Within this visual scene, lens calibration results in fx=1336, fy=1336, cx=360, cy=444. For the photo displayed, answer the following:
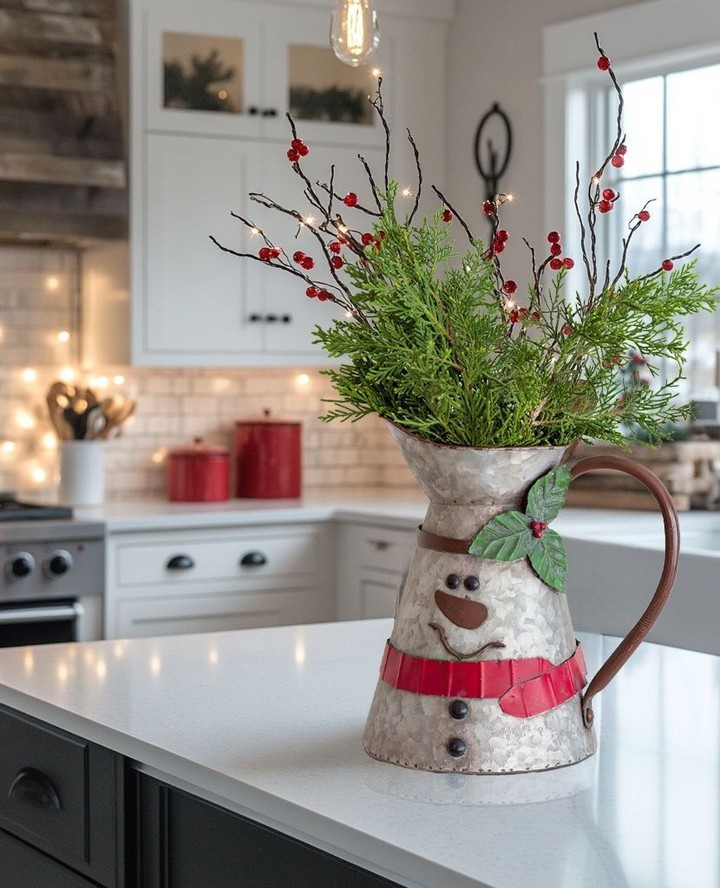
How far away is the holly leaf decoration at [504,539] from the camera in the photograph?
48.9 inches

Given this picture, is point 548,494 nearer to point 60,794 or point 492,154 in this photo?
point 60,794

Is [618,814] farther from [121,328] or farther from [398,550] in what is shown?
[121,328]

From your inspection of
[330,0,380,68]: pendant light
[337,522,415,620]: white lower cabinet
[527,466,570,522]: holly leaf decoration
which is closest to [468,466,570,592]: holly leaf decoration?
[527,466,570,522]: holly leaf decoration

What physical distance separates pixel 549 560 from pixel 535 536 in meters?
0.03

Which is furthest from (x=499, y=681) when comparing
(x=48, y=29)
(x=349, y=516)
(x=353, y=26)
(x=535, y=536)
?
(x=48, y=29)

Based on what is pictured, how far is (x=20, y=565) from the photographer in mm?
3766

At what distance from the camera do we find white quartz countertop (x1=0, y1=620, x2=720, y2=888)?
103 centimetres

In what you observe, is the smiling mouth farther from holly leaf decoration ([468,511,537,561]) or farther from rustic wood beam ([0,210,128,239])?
rustic wood beam ([0,210,128,239])

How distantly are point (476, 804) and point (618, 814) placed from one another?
0.12 m

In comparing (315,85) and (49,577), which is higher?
(315,85)

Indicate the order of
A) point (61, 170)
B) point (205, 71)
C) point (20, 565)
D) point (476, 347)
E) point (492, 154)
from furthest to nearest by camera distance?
1. point (492, 154)
2. point (205, 71)
3. point (61, 170)
4. point (20, 565)
5. point (476, 347)

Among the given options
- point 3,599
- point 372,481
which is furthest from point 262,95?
point 3,599

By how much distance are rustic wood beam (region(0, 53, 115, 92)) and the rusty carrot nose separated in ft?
10.9

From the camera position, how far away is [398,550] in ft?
13.2
